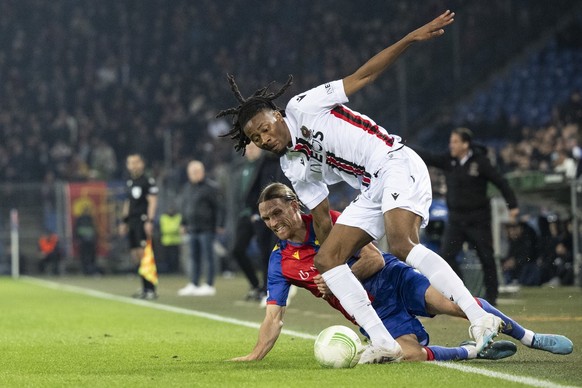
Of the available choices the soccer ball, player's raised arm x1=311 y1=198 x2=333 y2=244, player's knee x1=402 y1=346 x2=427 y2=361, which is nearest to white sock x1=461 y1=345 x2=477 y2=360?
player's knee x1=402 y1=346 x2=427 y2=361

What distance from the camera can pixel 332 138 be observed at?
709 centimetres

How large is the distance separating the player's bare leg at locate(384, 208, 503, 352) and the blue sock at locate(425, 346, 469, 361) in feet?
1.44

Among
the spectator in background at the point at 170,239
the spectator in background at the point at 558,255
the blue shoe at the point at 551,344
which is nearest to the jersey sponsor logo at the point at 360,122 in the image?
the blue shoe at the point at 551,344

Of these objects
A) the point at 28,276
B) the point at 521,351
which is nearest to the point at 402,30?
the point at 28,276

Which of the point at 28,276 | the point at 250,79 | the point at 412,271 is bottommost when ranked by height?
the point at 28,276

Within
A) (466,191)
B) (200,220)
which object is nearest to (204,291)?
(200,220)

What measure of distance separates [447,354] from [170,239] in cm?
2123

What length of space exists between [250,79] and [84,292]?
15302mm

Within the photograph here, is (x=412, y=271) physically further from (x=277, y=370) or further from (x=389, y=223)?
(x=277, y=370)

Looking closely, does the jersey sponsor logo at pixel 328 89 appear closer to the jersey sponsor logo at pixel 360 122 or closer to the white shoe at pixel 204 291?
the jersey sponsor logo at pixel 360 122

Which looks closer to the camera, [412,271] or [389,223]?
[389,223]

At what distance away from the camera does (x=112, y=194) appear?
29453mm

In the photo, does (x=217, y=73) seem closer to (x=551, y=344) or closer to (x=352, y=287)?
(x=352, y=287)

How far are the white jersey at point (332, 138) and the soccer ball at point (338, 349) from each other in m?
0.95
